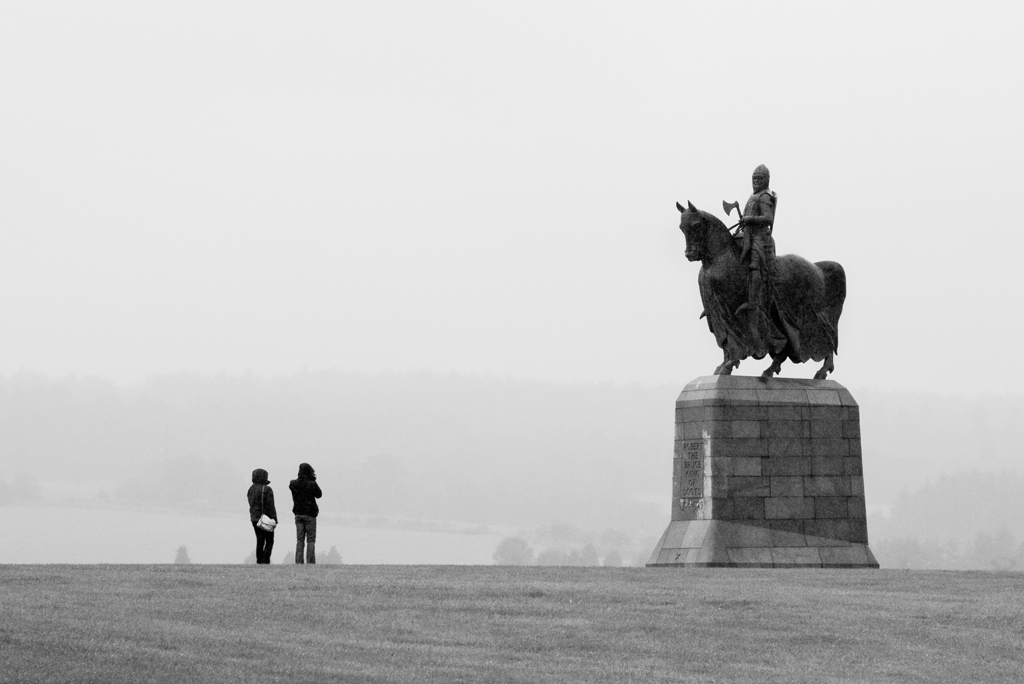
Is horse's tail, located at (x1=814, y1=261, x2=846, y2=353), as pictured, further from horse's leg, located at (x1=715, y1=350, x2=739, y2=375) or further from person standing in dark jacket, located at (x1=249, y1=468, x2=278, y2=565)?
person standing in dark jacket, located at (x1=249, y1=468, x2=278, y2=565)

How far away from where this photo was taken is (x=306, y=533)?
85.5 ft

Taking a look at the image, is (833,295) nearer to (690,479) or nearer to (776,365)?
(776,365)

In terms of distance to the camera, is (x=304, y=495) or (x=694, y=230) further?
(x=694, y=230)

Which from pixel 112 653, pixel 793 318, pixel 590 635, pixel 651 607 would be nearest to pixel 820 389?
pixel 793 318

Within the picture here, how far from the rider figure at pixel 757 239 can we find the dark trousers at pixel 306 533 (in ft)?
27.5

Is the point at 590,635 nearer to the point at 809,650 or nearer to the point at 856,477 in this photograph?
the point at 809,650

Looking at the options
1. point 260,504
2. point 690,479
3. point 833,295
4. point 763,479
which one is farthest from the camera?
point 833,295

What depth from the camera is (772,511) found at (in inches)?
1093

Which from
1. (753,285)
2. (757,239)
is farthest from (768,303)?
(757,239)

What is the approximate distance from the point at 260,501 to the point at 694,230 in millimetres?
8878

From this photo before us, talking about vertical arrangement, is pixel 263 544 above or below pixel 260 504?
below

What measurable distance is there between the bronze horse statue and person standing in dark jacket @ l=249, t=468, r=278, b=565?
8358mm

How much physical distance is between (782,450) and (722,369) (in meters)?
1.76

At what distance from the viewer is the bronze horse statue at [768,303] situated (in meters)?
28.5
